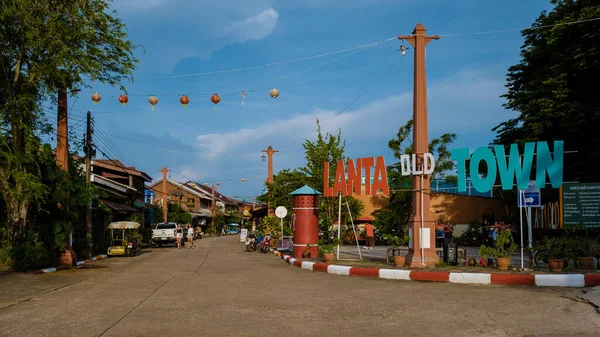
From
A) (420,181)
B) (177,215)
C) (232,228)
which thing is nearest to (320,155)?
(420,181)

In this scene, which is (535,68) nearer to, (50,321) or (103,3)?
(103,3)

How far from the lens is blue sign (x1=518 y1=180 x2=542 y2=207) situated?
15289 mm

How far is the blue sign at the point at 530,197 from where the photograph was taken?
602 inches

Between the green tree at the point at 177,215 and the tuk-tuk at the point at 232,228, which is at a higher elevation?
the green tree at the point at 177,215

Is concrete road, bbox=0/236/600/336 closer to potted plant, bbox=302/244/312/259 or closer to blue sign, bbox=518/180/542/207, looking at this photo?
blue sign, bbox=518/180/542/207

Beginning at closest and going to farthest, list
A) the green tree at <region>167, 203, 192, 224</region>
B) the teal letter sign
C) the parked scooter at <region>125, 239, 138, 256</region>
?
the teal letter sign < the parked scooter at <region>125, 239, 138, 256</region> < the green tree at <region>167, 203, 192, 224</region>

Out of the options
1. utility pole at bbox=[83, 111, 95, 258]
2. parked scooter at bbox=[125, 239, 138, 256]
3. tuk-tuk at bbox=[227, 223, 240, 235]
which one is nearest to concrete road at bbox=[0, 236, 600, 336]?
utility pole at bbox=[83, 111, 95, 258]

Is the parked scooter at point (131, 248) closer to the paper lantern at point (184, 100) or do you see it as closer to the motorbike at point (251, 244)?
the motorbike at point (251, 244)

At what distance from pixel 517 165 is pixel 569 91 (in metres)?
11.9

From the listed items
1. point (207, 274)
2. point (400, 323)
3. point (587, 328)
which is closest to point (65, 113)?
point (207, 274)

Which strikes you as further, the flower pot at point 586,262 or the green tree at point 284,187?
the green tree at point 284,187

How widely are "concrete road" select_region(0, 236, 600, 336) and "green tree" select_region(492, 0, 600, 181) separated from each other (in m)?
15.7

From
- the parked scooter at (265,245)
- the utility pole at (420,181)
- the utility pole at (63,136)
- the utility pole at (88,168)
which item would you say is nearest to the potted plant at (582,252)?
the utility pole at (420,181)

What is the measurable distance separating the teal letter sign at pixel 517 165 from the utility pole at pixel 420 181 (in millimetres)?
1170
